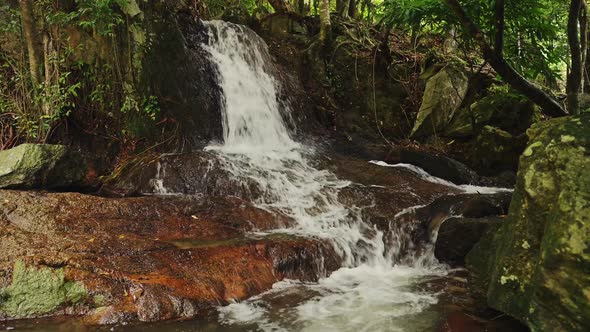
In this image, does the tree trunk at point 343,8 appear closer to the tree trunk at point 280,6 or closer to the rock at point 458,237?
the tree trunk at point 280,6

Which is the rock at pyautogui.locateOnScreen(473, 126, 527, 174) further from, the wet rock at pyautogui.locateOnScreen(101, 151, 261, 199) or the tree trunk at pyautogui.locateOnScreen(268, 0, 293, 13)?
the tree trunk at pyautogui.locateOnScreen(268, 0, 293, 13)

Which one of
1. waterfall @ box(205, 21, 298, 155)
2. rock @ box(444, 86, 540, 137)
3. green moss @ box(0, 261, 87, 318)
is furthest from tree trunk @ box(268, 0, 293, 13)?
green moss @ box(0, 261, 87, 318)

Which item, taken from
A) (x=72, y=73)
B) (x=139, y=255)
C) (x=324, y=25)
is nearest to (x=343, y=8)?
(x=324, y=25)

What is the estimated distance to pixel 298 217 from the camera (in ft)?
21.0

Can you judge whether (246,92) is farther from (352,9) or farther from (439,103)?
(352,9)

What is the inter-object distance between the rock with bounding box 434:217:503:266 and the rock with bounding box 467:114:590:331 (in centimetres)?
167

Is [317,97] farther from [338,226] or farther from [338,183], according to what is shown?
[338,226]

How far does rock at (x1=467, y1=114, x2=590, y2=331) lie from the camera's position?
2.50 m

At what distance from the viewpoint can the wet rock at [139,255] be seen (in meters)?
3.84

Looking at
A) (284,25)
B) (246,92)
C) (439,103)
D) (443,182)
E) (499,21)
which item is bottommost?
(443,182)

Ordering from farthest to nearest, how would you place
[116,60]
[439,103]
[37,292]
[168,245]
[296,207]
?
[439,103] < [116,60] < [296,207] < [168,245] < [37,292]

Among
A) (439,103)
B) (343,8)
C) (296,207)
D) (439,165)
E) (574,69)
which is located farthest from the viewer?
(343,8)

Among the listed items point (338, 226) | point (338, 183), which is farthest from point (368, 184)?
point (338, 226)

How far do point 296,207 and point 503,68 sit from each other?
3514mm
